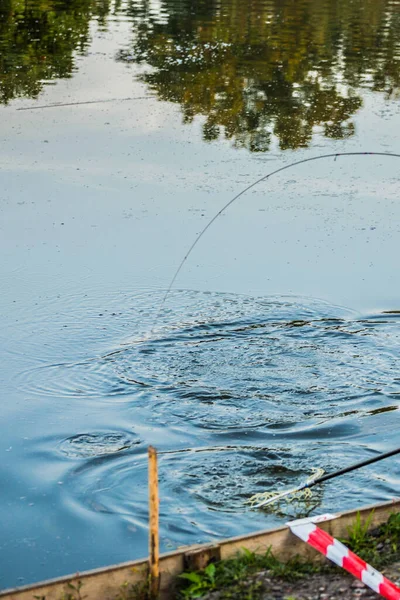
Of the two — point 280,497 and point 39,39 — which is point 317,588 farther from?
point 39,39

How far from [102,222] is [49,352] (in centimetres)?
334

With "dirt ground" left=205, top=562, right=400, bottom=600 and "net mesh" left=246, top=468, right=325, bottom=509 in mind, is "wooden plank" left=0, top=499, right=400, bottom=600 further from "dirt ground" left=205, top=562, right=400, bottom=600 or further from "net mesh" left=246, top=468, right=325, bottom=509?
"net mesh" left=246, top=468, right=325, bottom=509

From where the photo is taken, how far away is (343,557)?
4781 mm

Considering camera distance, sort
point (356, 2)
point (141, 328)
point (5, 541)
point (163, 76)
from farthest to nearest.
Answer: point (356, 2) < point (163, 76) < point (141, 328) < point (5, 541)

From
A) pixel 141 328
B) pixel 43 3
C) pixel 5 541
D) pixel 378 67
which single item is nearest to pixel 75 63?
pixel 378 67

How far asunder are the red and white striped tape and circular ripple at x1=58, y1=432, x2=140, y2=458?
6.99 ft

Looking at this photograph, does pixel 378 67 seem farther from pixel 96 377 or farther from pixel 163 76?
pixel 96 377

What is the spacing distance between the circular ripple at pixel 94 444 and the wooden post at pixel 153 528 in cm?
212

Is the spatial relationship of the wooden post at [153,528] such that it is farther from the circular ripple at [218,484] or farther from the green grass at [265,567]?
the circular ripple at [218,484]

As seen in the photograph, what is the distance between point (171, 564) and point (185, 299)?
4901 mm

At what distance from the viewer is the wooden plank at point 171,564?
457cm

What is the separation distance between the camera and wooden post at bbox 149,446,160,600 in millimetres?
4629

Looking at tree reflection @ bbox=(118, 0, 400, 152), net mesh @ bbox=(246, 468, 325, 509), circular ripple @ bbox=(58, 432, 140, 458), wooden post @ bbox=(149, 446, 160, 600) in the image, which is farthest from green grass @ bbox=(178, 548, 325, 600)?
tree reflection @ bbox=(118, 0, 400, 152)

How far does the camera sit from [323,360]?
332 inches
